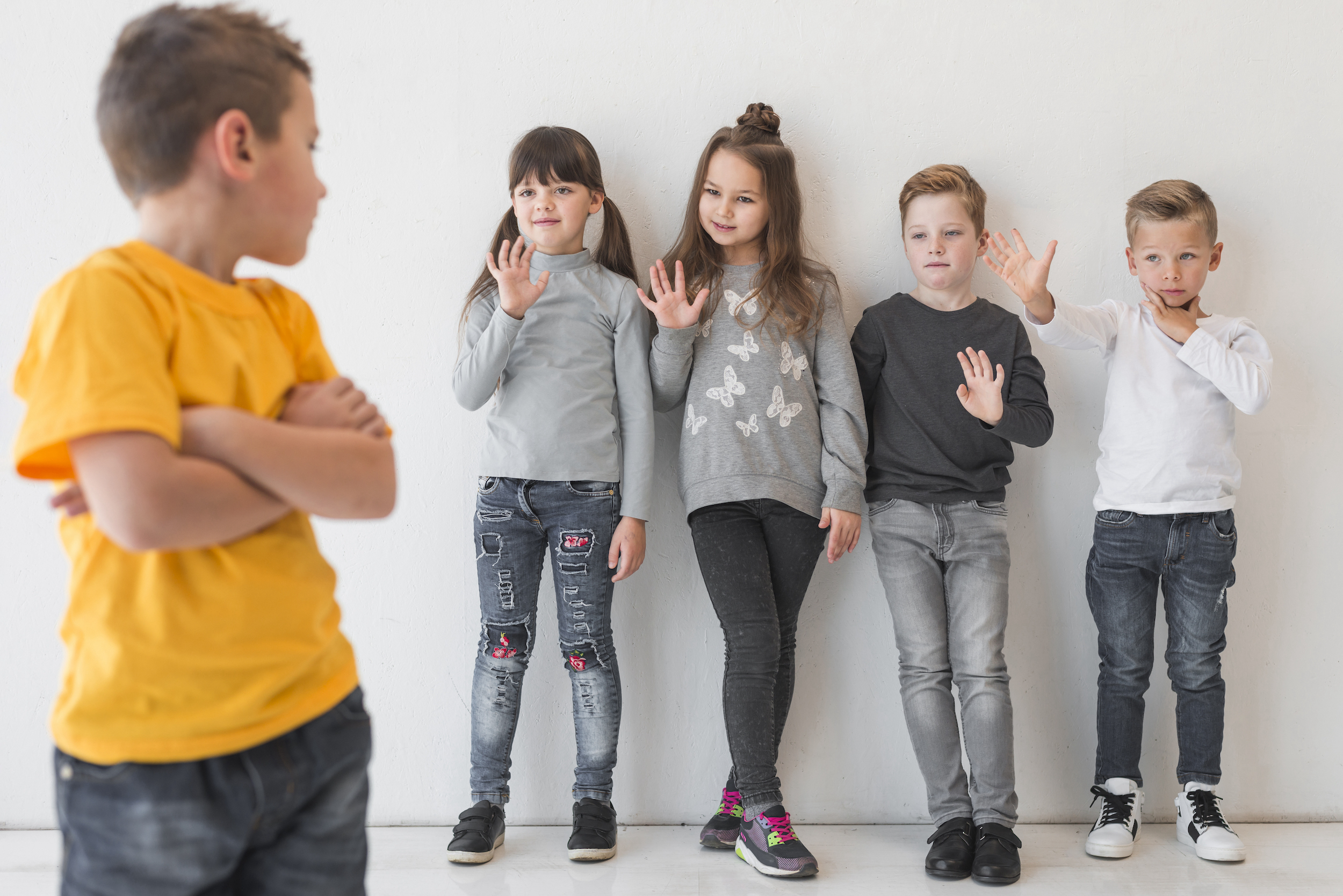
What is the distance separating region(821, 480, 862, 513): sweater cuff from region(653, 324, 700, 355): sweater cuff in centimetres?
39

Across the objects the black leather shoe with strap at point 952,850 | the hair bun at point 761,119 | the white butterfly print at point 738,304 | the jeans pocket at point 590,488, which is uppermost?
the hair bun at point 761,119

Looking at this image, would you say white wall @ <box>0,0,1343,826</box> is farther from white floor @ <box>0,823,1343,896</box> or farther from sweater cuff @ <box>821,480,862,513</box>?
sweater cuff @ <box>821,480,862,513</box>

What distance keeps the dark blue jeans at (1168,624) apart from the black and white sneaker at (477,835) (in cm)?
122

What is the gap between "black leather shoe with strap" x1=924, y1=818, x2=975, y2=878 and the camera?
5.53ft

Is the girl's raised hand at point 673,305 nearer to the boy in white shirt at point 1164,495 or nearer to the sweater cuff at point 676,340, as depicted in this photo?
the sweater cuff at point 676,340

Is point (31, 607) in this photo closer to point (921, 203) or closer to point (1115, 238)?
point (921, 203)

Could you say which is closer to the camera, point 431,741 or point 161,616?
point 161,616

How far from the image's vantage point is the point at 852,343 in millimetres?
1936

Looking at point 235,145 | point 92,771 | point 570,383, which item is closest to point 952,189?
point 570,383

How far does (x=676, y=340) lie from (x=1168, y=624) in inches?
45.4

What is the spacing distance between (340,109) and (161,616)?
1.49 meters

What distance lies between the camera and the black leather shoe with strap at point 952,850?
1.69m

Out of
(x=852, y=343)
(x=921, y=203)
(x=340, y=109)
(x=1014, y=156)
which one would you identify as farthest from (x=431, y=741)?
(x=1014, y=156)

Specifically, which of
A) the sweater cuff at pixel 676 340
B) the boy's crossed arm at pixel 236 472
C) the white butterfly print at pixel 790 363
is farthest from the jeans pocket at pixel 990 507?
the boy's crossed arm at pixel 236 472
